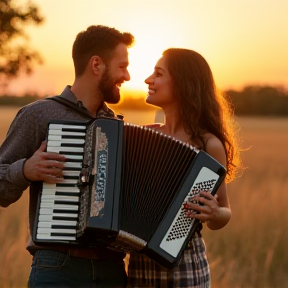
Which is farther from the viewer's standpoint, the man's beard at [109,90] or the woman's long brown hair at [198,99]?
the man's beard at [109,90]

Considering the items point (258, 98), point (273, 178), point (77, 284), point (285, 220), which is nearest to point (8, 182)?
point (77, 284)

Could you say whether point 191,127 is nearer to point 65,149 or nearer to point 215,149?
point 215,149

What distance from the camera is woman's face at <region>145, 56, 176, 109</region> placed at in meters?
4.36

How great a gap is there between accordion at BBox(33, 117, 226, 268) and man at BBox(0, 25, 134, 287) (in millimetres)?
117

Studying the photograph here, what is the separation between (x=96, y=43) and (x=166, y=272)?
1.41 metres

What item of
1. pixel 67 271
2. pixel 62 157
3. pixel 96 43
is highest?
pixel 96 43

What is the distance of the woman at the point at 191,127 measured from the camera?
421 centimetres

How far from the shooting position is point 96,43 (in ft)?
15.2

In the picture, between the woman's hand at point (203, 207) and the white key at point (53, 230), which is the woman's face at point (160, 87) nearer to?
the woman's hand at point (203, 207)

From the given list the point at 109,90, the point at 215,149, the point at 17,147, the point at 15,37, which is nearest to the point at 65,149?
the point at 17,147

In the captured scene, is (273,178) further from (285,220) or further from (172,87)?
(172,87)

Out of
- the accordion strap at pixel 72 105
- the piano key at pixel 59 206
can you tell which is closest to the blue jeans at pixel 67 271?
the piano key at pixel 59 206

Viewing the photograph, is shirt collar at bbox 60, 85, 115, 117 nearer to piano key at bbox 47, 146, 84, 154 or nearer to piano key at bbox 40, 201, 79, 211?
piano key at bbox 47, 146, 84, 154

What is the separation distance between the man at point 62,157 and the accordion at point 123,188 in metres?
0.12
